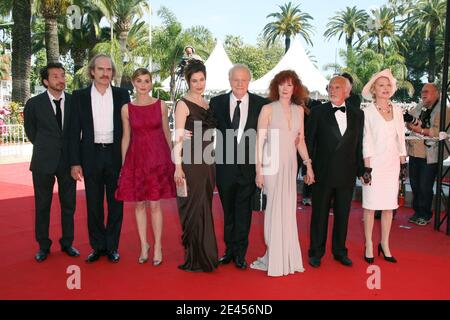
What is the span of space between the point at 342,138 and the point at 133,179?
193 cm

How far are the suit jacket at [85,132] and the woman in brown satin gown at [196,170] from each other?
70cm

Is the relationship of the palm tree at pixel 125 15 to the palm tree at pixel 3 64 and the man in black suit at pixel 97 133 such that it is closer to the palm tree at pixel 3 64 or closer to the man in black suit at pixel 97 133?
the palm tree at pixel 3 64

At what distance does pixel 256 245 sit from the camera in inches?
197

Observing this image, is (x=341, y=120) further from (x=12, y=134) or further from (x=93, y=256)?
(x=12, y=134)

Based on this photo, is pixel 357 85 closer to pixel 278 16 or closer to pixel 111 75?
pixel 278 16

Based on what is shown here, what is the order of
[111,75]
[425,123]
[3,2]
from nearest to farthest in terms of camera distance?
[111,75] → [425,123] → [3,2]

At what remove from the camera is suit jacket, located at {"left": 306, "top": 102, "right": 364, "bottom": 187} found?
4.23 metres

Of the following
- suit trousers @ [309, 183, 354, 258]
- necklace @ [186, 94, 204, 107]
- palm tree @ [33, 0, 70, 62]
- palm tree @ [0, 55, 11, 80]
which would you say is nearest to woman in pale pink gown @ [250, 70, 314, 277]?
suit trousers @ [309, 183, 354, 258]

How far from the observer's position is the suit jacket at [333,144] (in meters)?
4.23

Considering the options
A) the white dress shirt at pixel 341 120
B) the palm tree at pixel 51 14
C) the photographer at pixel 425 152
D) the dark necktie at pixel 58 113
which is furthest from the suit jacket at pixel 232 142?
the palm tree at pixel 51 14

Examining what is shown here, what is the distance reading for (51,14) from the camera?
1789cm

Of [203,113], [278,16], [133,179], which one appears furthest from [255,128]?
[278,16]

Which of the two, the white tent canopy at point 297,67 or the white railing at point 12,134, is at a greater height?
the white tent canopy at point 297,67

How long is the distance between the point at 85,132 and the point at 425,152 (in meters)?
4.27
